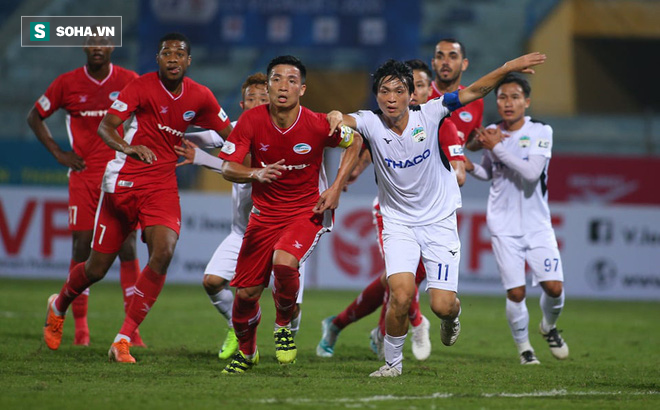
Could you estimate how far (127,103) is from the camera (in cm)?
738

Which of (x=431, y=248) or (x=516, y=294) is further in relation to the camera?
(x=516, y=294)

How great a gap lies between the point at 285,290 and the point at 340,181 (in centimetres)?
89

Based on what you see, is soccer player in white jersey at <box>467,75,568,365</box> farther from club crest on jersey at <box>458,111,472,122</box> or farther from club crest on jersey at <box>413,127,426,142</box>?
club crest on jersey at <box>413,127,426,142</box>

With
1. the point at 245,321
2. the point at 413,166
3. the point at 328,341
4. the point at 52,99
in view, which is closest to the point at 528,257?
the point at 328,341

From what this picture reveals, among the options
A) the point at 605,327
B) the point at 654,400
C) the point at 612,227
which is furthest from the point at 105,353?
the point at 612,227

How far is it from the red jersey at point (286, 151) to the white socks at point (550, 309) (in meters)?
2.73

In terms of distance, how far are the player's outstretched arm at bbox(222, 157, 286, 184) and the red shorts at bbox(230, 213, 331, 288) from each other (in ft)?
1.42

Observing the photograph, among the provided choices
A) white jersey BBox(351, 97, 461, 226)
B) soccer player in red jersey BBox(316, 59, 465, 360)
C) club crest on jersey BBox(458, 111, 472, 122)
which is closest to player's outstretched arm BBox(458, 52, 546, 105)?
white jersey BBox(351, 97, 461, 226)

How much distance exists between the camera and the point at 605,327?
11625 millimetres

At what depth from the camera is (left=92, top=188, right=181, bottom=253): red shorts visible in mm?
7402

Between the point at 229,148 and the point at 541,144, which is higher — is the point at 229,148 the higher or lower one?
the lower one

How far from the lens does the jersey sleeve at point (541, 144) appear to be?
8.42 meters

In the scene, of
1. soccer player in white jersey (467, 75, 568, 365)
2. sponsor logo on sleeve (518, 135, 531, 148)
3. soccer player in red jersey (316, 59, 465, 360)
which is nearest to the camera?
soccer player in red jersey (316, 59, 465, 360)

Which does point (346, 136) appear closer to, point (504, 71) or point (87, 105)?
point (504, 71)
